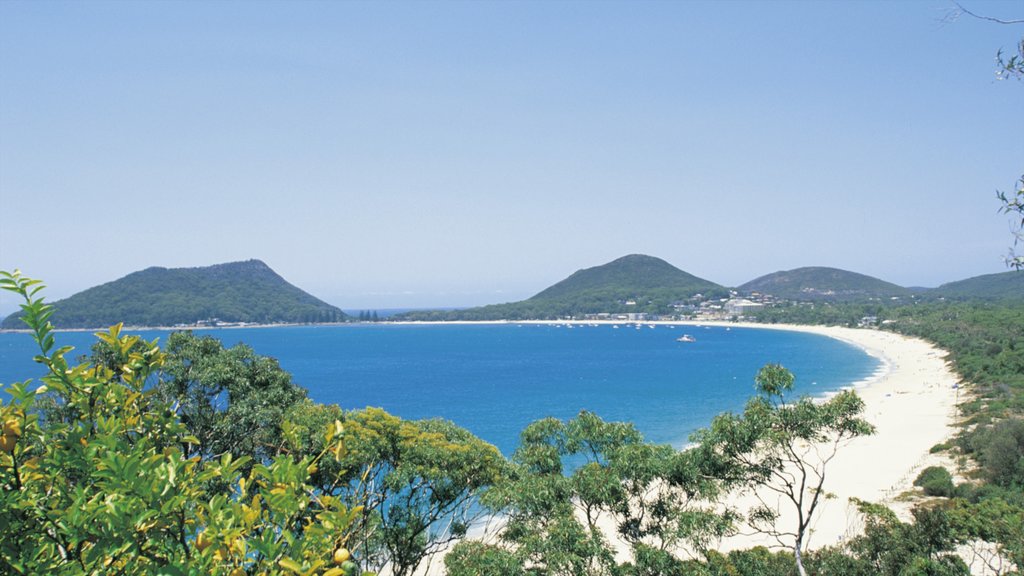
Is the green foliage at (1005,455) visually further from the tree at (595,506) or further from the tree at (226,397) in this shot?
the tree at (226,397)

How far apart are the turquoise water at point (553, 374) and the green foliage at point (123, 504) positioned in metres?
30.0

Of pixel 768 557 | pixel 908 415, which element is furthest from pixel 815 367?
pixel 768 557

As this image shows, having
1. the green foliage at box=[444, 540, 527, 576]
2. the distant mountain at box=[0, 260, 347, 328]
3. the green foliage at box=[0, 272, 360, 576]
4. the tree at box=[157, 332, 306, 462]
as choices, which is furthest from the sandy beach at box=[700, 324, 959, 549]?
the distant mountain at box=[0, 260, 347, 328]

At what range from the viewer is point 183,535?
2.35 meters

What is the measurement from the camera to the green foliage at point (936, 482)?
2317 cm

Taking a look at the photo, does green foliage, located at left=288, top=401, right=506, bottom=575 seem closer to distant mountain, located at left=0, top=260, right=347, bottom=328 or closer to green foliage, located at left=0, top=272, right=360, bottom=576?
green foliage, located at left=0, top=272, right=360, bottom=576

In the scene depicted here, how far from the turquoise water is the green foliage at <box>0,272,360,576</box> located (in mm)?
29977

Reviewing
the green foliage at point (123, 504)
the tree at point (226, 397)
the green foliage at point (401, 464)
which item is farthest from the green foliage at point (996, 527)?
the tree at point (226, 397)

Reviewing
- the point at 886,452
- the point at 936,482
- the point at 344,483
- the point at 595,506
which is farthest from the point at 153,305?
the point at 595,506

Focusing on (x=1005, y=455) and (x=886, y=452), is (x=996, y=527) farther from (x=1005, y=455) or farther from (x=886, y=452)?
(x=886, y=452)

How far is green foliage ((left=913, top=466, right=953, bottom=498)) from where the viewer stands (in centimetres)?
2317

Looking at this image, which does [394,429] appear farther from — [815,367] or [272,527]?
[815,367]

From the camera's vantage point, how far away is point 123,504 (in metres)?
2.05

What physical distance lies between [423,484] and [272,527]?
360 inches
